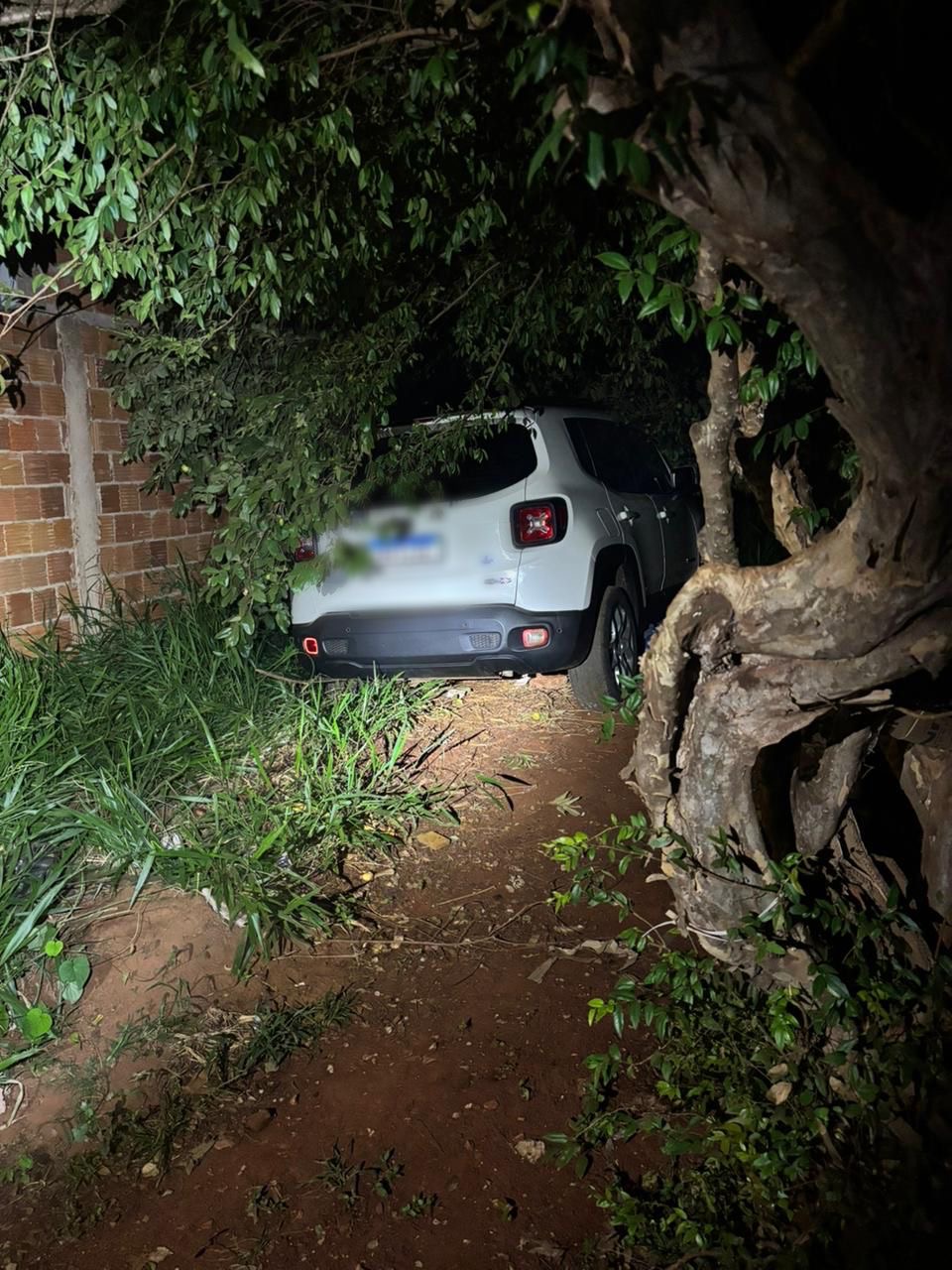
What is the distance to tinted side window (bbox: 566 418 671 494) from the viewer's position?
20.1 ft

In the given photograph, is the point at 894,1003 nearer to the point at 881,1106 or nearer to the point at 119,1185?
the point at 881,1106

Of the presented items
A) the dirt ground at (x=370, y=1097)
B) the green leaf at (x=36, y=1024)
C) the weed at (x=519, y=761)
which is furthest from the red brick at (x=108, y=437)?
the green leaf at (x=36, y=1024)

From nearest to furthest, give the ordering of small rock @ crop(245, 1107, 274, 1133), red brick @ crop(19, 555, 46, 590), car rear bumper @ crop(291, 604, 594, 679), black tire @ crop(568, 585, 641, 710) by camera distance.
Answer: small rock @ crop(245, 1107, 274, 1133)
car rear bumper @ crop(291, 604, 594, 679)
red brick @ crop(19, 555, 46, 590)
black tire @ crop(568, 585, 641, 710)

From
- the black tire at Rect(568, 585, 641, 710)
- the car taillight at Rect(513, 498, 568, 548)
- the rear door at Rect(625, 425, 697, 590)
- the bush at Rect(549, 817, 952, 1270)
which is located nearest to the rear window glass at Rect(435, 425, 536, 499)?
the car taillight at Rect(513, 498, 568, 548)

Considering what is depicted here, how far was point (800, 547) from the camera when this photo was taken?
350cm

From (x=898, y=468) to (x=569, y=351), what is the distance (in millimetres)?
4653

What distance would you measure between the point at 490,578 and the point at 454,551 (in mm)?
251

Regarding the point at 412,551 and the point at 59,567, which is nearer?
the point at 412,551

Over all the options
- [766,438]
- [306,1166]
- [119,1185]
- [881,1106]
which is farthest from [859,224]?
[119,1185]

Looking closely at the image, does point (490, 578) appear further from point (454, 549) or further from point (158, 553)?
point (158, 553)

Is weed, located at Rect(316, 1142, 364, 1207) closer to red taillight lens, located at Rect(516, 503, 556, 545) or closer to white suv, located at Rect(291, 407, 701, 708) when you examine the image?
white suv, located at Rect(291, 407, 701, 708)

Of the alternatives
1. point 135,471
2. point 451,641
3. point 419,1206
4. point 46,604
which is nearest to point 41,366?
point 135,471

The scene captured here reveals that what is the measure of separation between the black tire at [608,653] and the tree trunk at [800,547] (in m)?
2.40

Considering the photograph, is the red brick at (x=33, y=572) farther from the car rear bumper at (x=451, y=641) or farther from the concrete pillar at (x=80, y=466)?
the car rear bumper at (x=451, y=641)
